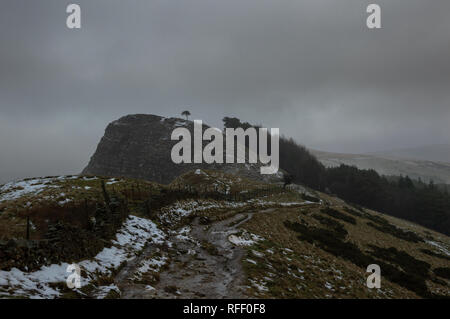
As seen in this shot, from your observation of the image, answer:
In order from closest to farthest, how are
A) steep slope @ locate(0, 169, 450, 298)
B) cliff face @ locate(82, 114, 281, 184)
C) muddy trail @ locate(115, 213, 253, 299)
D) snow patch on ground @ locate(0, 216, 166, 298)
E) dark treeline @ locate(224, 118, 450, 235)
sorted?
1. snow patch on ground @ locate(0, 216, 166, 298)
2. muddy trail @ locate(115, 213, 253, 299)
3. steep slope @ locate(0, 169, 450, 298)
4. dark treeline @ locate(224, 118, 450, 235)
5. cliff face @ locate(82, 114, 281, 184)

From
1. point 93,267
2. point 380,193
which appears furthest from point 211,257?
point 380,193

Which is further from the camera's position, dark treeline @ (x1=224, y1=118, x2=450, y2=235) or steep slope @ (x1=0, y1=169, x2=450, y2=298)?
dark treeline @ (x1=224, y1=118, x2=450, y2=235)

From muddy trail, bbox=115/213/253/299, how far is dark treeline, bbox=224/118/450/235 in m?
82.8

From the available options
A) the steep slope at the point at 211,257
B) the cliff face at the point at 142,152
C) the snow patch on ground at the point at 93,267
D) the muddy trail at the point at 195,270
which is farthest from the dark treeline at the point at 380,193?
the snow patch on ground at the point at 93,267

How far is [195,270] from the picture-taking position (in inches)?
663

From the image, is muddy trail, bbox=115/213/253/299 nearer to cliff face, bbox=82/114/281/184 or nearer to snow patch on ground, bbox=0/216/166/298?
snow patch on ground, bbox=0/216/166/298

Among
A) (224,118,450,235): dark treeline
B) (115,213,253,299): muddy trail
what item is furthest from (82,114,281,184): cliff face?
(115,213,253,299): muddy trail

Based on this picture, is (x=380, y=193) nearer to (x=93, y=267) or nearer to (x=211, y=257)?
(x=211, y=257)

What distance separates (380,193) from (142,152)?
13117 cm

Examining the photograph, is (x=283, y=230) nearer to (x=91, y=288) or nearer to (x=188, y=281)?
(x=188, y=281)

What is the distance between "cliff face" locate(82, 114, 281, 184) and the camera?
144 m

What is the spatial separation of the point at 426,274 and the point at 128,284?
109ft

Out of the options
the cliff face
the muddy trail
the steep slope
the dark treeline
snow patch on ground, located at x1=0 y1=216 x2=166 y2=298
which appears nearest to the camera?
snow patch on ground, located at x1=0 y1=216 x2=166 y2=298
